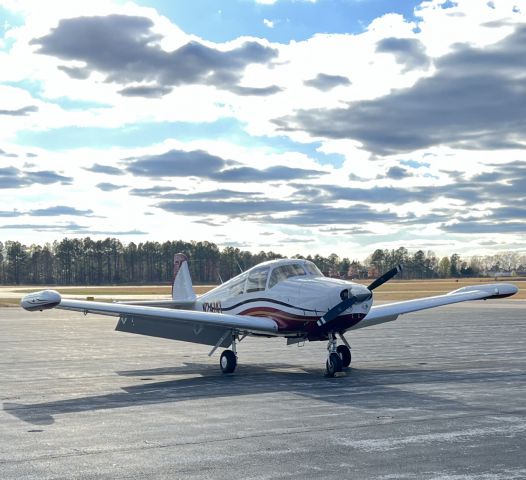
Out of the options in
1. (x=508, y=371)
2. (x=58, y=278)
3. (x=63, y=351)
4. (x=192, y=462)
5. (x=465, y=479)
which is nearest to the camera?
(x=465, y=479)

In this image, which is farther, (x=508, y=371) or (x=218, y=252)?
(x=218, y=252)

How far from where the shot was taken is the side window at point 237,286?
58.9 feet

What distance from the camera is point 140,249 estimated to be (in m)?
198

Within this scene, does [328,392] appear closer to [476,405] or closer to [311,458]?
[476,405]

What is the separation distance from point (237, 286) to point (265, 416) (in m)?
7.36

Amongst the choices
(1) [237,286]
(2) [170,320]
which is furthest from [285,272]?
(2) [170,320]

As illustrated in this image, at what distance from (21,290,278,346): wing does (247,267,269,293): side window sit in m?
0.75

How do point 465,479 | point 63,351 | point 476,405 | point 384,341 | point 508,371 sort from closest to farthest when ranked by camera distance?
point 465,479 → point 476,405 → point 508,371 → point 63,351 → point 384,341

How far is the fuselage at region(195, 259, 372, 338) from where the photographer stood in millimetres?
15812

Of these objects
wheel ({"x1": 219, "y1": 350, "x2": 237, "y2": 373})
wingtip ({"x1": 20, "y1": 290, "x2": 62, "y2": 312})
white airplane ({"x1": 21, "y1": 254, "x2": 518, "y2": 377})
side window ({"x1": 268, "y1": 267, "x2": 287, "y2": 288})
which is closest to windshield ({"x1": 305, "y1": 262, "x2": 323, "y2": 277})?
white airplane ({"x1": 21, "y1": 254, "x2": 518, "y2": 377})

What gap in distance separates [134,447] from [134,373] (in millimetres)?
8399

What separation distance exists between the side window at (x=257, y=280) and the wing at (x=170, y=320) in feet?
2.47

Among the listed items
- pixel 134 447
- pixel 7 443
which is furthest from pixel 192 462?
pixel 7 443

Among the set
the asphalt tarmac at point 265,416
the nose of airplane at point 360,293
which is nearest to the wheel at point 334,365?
the asphalt tarmac at point 265,416
